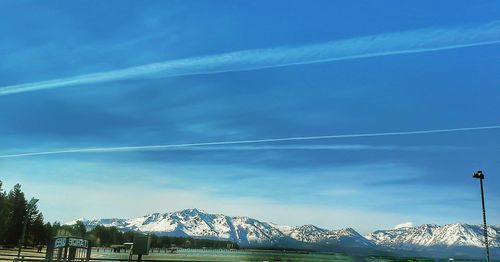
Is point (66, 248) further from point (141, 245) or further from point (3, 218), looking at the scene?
point (3, 218)

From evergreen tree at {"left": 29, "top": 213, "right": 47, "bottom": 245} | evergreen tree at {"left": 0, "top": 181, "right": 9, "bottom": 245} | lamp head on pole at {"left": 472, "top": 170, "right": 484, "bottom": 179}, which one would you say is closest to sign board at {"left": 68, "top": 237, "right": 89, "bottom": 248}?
lamp head on pole at {"left": 472, "top": 170, "right": 484, "bottom": 179}

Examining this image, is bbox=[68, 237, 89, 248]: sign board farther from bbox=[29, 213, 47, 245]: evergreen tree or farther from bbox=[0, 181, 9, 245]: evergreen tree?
bbox=[29, 213, 47, 245]: evergreen tree

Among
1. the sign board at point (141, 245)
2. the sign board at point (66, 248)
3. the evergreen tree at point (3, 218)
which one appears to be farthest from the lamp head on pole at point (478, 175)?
the evergreen tree at point (3, 218)

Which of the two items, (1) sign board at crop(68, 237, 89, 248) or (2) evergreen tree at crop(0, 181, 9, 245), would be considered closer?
(1) sign board at crop(68, 237, 89, 248)

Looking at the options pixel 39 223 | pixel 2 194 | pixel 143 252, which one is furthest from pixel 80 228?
pixel 143 252

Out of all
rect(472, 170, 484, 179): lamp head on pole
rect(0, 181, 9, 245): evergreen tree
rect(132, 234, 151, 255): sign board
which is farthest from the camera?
rect(0, 181, 9, 245): evergreen tree

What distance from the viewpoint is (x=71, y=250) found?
1727 inches

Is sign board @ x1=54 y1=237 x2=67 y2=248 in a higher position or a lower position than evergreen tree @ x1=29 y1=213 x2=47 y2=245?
lower

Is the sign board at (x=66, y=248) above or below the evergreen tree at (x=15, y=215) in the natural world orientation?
below

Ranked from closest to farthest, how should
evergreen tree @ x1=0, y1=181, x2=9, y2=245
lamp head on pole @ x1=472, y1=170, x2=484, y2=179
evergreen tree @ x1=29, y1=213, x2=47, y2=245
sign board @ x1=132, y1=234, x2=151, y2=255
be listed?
sign board @ x1=132, y1=234, x2=151, y2=255 < lamp head on pole @ x1=472, y1=170, x2=484, y2=179 < evergreen tree @ x1=0, y1=181, x2=9, y2=245 < evergreen tree @ x1=29, y1=213, x2=47, y2=245

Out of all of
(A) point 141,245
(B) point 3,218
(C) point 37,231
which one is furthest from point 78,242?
(C) point 37,231

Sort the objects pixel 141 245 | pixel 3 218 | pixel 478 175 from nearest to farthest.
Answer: pixel 141 245 → pixel 478 175 → pixel 3 218

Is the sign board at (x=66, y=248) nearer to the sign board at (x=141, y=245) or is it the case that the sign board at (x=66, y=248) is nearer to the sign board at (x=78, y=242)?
the sign board at (x=78, y=242)

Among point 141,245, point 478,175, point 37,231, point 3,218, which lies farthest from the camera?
point 37,231
